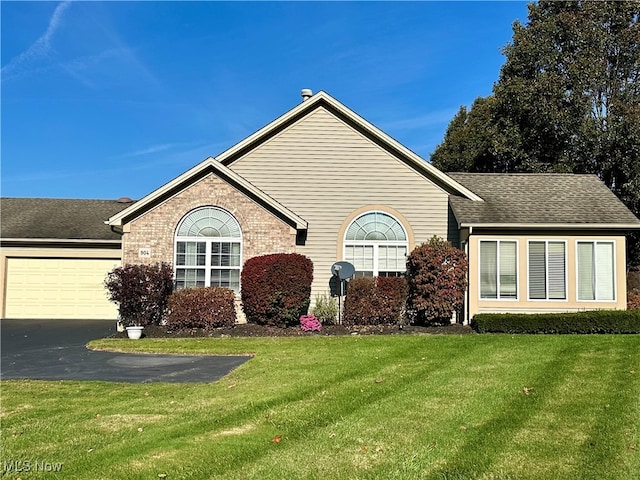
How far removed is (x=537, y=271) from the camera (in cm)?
1697

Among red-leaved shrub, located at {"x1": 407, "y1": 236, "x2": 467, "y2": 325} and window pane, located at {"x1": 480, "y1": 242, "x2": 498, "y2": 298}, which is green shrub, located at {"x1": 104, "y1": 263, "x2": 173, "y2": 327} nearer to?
red-leaved shrub, located at {"x1": 407, "y1": 236, "x2": 467, "y2": 325}

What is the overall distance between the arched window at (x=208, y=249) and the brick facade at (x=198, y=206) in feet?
0.61

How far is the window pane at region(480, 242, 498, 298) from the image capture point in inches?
668

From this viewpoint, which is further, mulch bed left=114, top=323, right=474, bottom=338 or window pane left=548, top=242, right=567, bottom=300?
window pane left=548, top=242, right=567, bottom=300

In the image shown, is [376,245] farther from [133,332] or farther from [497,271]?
[133,332]

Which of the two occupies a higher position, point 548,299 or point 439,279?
point 439,279

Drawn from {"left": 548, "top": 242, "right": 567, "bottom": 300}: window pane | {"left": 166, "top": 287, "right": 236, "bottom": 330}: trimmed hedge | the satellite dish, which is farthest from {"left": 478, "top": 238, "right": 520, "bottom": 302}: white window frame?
{"left": 166, "top": 287, "right": 236, "bottom": 330}: trimmed hedge

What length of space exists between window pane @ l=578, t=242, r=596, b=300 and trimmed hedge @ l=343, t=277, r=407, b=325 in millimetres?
5035

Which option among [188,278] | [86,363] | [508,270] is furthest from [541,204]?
[86,363]

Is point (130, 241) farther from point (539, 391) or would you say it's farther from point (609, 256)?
point (609, 256)

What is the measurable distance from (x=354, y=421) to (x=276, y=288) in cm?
944

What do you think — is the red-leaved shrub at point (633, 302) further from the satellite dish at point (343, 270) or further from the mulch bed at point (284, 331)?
the satellite dish at point (343, 270)

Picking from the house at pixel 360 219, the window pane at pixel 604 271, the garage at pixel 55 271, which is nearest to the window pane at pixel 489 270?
the house at pixel 360 219

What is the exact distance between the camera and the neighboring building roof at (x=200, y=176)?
16.9m
